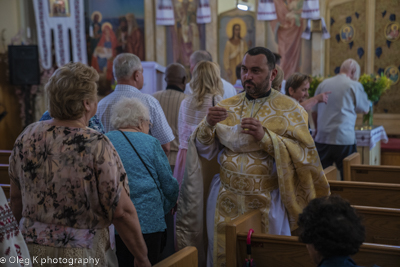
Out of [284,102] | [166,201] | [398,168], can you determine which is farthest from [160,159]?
[398,168]

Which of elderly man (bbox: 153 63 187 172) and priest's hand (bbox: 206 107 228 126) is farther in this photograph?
elderly man (bbox: 153 63 187 172)

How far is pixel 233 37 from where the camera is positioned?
1001cm

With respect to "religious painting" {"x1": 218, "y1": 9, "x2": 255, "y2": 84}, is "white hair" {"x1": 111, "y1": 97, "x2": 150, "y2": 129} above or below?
below

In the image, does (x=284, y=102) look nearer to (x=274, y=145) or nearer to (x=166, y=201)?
(x=274, y=145)

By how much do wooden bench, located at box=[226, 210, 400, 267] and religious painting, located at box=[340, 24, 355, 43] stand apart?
796 cm

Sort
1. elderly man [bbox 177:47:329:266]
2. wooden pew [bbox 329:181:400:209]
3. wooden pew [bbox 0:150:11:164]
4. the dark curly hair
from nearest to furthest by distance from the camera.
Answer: the dark curly hair → elderly man [bbox 177:47:329:266] → wooden pew [bbox 329:181:400:209] → wooden pew [bbox 0:150:11:164]

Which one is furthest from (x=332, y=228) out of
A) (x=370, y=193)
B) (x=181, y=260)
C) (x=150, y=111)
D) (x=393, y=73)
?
(x=393, y=73)

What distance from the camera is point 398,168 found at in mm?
3855

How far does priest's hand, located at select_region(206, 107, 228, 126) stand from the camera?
2.51m

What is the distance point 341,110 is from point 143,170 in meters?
3.72

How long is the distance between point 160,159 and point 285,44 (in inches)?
299

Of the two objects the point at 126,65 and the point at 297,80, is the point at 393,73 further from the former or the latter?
the point at 126,65

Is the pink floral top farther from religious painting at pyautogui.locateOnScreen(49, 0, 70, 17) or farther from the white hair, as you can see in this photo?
religious painting at pyautogui.locateOnScreen(49, 0, 70, 17)

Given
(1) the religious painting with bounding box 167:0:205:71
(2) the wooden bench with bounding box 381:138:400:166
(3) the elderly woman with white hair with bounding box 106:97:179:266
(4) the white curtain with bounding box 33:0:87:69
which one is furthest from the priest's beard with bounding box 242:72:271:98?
(4) the white curtain with bounding box 33:0:87:69
